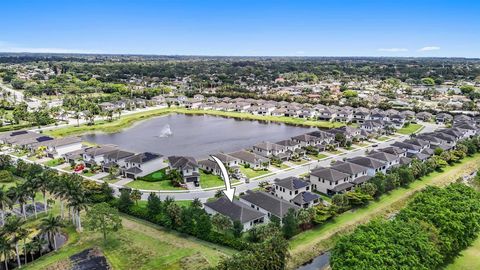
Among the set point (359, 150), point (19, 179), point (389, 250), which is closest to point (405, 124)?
point (359, 150)

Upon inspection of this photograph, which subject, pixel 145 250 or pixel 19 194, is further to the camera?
pixel 19 194

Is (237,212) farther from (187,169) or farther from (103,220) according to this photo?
(187,169)

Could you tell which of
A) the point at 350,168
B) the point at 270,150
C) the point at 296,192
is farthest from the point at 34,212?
the point at 350,168

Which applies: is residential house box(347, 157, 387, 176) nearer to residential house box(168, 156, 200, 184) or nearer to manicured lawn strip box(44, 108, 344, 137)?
residential house box(168, 156, 200, 184)

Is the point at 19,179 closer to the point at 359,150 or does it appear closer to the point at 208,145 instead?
the point at 208,145

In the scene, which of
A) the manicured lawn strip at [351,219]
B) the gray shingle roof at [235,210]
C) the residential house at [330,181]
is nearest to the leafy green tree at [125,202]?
the gray shingle roof at [235,210]

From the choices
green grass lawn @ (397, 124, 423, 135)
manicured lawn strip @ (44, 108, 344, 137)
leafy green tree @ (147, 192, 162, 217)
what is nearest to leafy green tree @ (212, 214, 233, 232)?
leafy green tree @ (147, 192, 162, 217)
